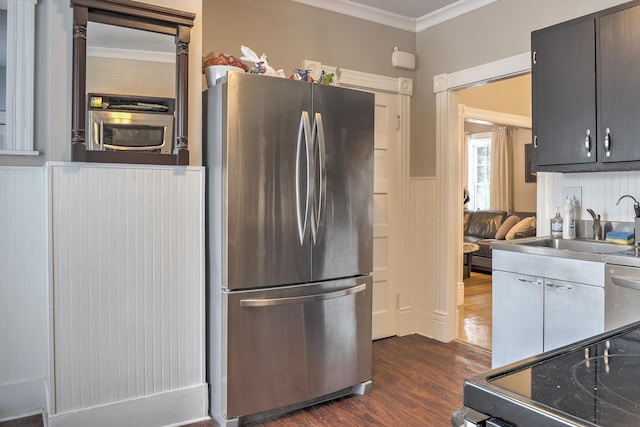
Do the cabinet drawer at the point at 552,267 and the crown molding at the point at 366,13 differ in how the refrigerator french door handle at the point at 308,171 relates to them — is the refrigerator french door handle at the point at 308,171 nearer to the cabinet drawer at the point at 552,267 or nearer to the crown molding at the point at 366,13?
the cabinet drawer at the point at 552,267

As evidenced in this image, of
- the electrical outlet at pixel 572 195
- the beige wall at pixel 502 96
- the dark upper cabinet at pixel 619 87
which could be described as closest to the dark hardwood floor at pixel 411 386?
the electrical outlet at pixel 572 195

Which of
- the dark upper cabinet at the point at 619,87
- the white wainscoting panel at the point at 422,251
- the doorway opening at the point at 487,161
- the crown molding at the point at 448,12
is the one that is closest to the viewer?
the dark upper cabinet at the point at 619,87

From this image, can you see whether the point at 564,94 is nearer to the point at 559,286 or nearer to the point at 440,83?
the point at 559,286

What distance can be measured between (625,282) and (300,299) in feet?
5.20

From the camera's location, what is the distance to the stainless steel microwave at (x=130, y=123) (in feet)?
7.56

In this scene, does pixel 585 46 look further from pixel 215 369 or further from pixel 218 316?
pixel 215 369

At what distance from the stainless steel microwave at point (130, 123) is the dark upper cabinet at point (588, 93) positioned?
214 cm

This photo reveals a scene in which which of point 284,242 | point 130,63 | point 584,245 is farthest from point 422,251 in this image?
point 130,63

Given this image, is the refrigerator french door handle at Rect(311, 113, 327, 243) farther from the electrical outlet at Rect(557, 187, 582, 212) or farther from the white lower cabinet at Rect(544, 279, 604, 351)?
the electrical outlet at Rect(557, 187, 582, 212)

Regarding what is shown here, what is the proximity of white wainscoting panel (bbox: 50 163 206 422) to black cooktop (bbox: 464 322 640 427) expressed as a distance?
80.4 inches

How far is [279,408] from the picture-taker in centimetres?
262

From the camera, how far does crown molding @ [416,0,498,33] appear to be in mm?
3569

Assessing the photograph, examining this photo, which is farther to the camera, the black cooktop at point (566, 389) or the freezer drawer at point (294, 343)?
the freezer drawer at point (294, 343)

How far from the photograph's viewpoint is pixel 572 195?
3023mm
